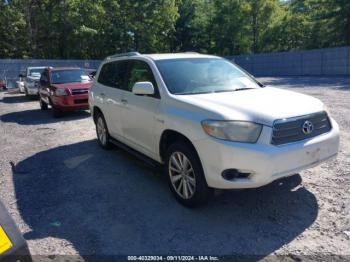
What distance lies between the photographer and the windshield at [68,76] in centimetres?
1272

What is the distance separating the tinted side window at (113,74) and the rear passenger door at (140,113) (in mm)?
241

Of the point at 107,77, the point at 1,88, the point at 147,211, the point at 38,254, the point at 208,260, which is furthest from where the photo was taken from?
the point at 1,88

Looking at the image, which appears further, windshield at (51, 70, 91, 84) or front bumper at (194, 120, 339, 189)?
windshield at (51, 70, 91, 84)

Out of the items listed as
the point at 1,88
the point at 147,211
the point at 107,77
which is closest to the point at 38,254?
the point at 147,211

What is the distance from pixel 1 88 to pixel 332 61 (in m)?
24.1

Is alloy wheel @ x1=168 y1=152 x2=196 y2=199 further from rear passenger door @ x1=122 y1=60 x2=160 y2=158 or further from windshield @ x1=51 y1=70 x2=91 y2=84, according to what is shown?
windshield @ x1=51 y1=70 x2=91 y2=84

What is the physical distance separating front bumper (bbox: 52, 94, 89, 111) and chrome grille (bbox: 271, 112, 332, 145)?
349 inches

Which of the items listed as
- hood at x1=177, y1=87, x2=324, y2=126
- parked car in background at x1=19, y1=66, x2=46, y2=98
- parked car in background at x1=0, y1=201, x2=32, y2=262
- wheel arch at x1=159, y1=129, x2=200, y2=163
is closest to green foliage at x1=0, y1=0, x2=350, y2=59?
parked car in background at x1=19, y1=66, x2=46, y2=98

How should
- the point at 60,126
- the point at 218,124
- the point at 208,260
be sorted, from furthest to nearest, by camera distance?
the point at 60,126
the point at 218,124
the point at 208,260

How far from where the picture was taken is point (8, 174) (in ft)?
20.5

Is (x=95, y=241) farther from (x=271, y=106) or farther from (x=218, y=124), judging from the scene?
(x=271, y=106)

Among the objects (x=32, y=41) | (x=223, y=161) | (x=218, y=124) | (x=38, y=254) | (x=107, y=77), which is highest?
(x=32, y=41)

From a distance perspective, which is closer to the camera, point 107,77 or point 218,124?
point 218,124

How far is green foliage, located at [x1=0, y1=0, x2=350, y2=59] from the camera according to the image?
33.7 m
